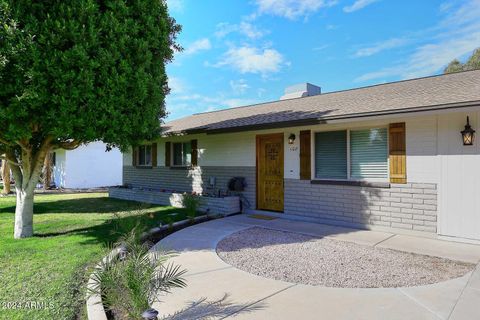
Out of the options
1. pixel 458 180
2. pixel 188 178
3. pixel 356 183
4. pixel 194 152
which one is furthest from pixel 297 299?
pixel 188 178

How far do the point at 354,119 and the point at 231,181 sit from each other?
459 cm

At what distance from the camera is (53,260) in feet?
16.6

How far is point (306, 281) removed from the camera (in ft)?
13.7

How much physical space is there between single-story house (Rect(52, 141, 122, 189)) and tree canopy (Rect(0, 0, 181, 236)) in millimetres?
15168

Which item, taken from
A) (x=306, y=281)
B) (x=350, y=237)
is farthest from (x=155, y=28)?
(x=350, y=237)

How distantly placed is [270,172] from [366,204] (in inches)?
120

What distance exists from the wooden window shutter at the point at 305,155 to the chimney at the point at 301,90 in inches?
229

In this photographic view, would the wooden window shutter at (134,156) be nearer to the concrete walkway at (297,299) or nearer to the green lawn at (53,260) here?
the green lawn at (53,260)

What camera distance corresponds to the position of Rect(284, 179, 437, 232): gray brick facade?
647cm

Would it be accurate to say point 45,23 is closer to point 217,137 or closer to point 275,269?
point 275,269

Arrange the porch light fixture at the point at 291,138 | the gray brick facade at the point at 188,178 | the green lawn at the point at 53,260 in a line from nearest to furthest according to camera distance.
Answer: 1. the green lawn at the point at 53,260
2. the porch light fixture at the point at 291,138
3. the gray brick facade at the point at 188,178

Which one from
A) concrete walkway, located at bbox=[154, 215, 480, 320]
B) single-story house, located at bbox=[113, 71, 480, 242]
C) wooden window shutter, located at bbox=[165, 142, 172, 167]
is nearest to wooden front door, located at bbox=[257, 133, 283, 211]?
single-story house, located at bbox=[113, 71, 480, 242]

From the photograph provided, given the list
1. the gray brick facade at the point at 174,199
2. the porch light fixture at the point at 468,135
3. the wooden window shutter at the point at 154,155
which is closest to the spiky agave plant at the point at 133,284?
the porch light fixture at the point at 468,135

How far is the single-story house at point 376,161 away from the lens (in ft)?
19.8
